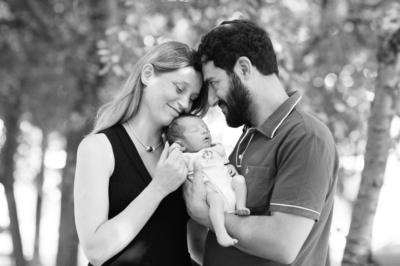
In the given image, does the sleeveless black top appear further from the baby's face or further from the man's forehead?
the man's forehead

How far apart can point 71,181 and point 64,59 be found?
189cm

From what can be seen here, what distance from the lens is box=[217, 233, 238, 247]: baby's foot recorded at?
2670mm

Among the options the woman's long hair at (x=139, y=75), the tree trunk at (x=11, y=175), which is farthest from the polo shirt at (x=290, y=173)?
the tree trunk at (x=11, y=175)

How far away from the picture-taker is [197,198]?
289 cm

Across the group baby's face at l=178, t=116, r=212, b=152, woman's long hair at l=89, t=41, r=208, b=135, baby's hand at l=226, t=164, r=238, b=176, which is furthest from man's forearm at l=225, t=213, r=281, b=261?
woman's long hair at l=89, t=41, r=208, b=135

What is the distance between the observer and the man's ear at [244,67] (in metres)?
2.87

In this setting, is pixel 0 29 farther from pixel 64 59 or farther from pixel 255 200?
pixel 255 200

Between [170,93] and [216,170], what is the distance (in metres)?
0.45

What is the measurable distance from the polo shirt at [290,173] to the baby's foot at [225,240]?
16cm

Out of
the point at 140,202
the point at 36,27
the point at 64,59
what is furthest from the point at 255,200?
the point at 36,27

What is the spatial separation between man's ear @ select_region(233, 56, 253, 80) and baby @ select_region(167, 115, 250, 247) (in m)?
0.37

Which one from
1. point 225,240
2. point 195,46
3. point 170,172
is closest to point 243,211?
point 225,240

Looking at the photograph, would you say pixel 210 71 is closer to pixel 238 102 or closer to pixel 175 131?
pixel 238 102

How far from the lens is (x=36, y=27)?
29.8 feet
